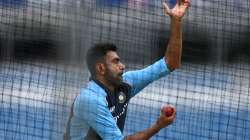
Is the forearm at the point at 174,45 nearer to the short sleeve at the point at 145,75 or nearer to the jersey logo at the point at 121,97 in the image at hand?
the short sleeve at the point at 145,75

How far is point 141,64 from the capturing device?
6.69m

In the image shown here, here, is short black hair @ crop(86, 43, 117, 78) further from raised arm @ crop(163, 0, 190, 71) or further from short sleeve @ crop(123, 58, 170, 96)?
raised arm @ crop(163, 0, 190, 71)

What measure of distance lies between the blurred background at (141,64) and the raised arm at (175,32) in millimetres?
571

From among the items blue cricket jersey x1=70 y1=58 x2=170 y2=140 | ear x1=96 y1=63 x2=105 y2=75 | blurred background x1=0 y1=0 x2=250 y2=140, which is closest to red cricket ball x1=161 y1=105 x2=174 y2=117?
blue cricket jersey x1=70 y1=58 x2=170 y2=140

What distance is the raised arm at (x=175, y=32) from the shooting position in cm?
503

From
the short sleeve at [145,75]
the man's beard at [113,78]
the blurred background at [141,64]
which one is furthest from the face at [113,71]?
the blurred background at [141,64]

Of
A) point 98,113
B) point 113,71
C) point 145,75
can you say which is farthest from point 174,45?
point 98,113

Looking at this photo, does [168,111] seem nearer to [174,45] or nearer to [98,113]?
[98,113]

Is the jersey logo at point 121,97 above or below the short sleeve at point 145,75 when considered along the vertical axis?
below

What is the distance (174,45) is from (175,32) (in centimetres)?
10

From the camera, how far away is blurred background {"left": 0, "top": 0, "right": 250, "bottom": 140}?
6.24 metres

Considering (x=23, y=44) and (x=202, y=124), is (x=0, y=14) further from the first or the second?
(x=202, y=124)

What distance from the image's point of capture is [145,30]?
22.3 feet

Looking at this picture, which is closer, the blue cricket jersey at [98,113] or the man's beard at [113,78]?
the blue cricket jersey at [98,113]
